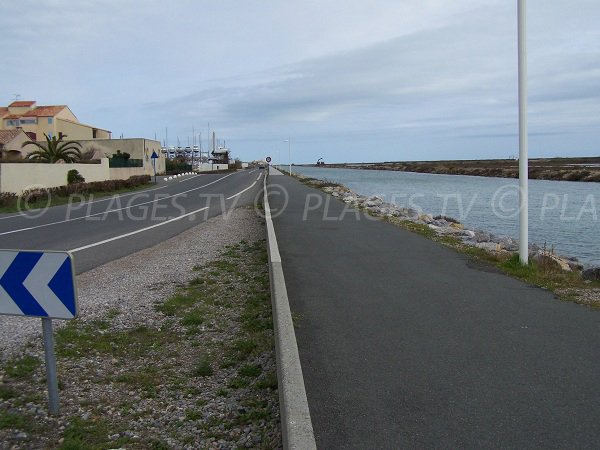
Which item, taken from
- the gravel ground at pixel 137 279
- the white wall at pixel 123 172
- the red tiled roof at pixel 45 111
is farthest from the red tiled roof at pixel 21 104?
the gravel ground at pixel 137 279

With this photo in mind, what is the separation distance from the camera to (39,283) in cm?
449

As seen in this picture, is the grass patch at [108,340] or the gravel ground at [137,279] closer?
the grass patch at [108,340]

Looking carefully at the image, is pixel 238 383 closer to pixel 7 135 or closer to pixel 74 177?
pixel 74 177

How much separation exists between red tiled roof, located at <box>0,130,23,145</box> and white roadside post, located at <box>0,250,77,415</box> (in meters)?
54.5

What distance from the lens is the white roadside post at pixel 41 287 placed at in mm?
4434

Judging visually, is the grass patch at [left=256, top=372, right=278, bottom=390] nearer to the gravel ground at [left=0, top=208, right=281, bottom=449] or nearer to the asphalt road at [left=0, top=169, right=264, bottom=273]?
the gravel ground at [left=0, top=208, right=281, bottom=449]

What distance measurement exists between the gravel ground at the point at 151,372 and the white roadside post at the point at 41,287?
43 centimetres

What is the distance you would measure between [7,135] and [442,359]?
192ft

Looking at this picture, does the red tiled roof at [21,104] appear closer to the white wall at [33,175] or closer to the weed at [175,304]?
the white wall at [33,175]

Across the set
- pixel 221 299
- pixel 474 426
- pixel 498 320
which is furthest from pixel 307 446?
pixel 221 299

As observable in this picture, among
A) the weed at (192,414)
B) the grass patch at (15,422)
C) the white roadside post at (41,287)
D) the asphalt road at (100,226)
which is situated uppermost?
the white roadside post at (41,287)

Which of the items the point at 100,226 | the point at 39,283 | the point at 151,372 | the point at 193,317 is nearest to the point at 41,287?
the point at 39,283

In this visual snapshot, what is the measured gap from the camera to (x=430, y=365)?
512 centimetres

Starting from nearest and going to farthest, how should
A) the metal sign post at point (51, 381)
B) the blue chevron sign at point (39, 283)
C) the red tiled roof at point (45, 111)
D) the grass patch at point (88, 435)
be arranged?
the grass patch at point (88, 435) < the blue chevron sign at point (39, 283) < the metal sign post at point (51, 381) < the red tiled roof at point (45, 111)
